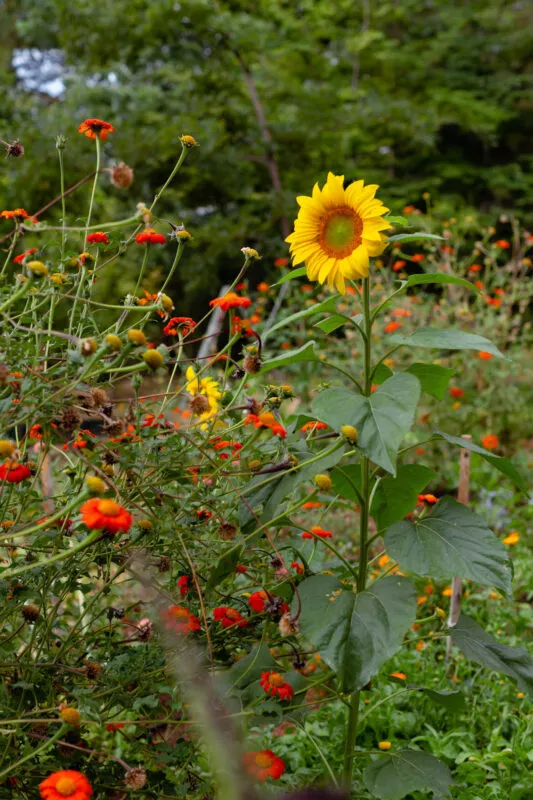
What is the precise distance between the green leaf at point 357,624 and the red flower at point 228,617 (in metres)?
0.14

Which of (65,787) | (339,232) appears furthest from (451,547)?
(65,787)

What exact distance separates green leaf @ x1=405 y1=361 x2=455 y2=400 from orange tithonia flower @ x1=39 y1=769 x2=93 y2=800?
93cm

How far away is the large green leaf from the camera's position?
117cm

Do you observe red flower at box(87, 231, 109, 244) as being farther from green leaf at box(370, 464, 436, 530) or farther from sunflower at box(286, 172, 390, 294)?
green leaf at box(370, 464, 436, 530)

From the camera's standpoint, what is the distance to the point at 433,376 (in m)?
1.52

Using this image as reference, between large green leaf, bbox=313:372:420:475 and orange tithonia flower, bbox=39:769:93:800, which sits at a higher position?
large green leaf, bbox=313:372:420:475

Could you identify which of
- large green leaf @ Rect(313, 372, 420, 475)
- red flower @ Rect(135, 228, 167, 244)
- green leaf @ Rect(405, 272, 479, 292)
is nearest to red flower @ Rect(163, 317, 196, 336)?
red flower @ Rect(135, 228, 167, 244)

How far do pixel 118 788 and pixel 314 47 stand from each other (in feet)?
29.8

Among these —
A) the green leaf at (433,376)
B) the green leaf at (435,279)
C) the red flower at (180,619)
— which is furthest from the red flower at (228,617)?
the green leaf at (435,279)

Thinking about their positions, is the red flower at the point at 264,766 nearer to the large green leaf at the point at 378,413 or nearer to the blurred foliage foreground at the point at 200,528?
the blurred foliage foreground at the point at 200,528

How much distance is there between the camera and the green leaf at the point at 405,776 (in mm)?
1399

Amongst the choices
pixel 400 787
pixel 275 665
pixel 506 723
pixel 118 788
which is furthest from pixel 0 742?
pixel 506 723

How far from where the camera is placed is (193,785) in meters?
1.40

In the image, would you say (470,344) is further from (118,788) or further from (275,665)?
(118,788)
